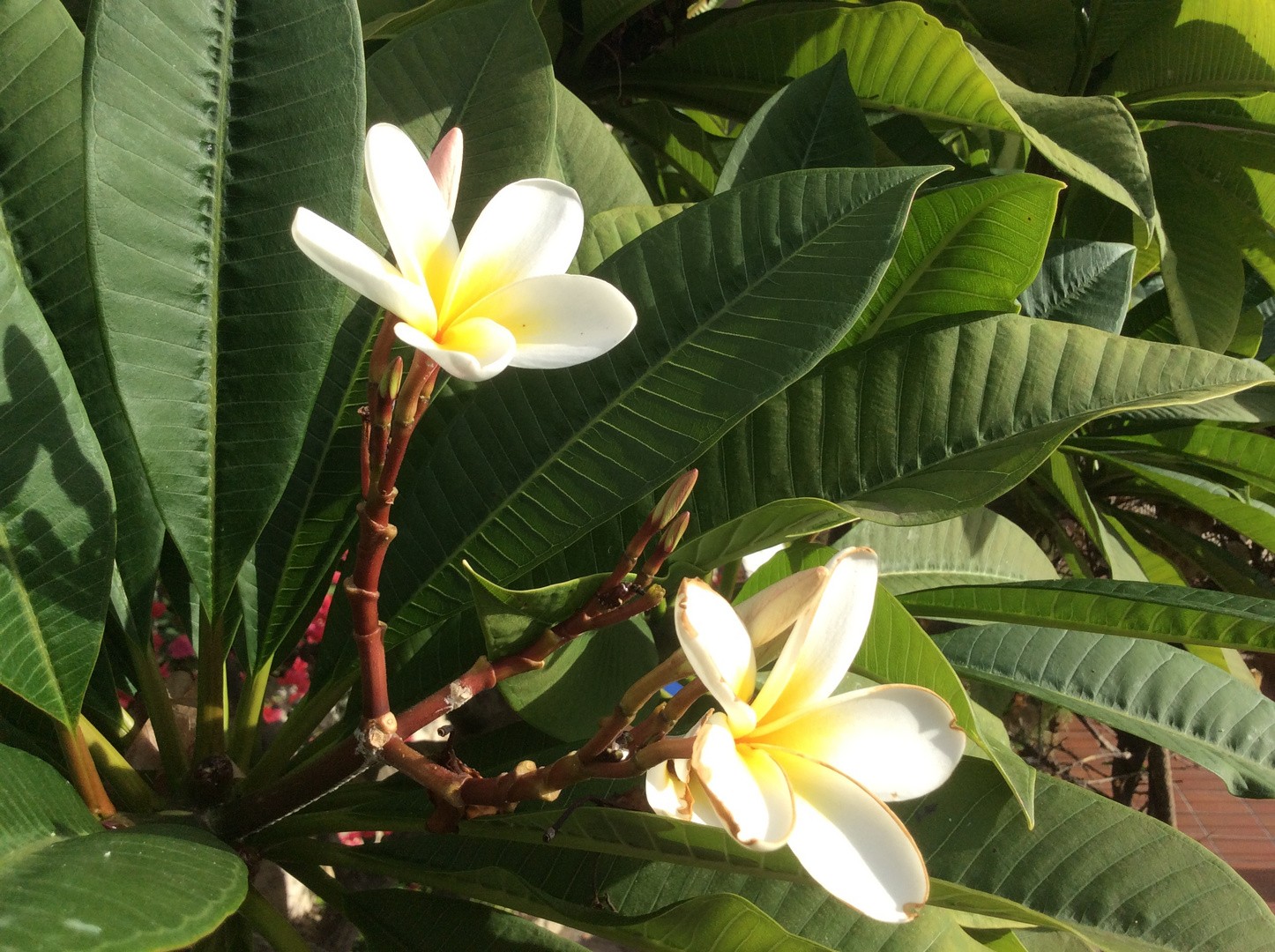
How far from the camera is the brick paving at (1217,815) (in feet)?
7.77

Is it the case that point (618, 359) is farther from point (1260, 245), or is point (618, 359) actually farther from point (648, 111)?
point (1260, 245)

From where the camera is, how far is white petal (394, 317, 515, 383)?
0.37 metres

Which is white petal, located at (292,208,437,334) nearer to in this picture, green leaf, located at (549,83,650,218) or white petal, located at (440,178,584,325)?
white petal, located at (440,178,584,325)

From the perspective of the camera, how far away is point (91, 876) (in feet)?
1.38

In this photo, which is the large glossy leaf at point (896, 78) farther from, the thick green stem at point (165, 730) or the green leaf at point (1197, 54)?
the thick green stem at point (165, 730)

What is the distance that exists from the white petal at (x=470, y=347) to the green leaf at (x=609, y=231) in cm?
38

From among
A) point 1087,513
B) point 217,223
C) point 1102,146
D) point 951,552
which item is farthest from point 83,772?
point 1087,513

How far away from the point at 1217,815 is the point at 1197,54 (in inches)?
81.9

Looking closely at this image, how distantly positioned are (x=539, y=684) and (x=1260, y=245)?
1469 millimetres

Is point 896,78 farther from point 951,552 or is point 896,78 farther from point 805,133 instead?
point 951,552

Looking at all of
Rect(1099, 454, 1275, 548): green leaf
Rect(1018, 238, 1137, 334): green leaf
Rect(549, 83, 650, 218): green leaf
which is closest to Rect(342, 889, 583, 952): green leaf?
Rect(549, 83, 650, 218): green leaf

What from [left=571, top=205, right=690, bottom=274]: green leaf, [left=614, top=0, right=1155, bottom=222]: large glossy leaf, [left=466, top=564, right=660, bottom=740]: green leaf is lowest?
[left=466, top=564, right=660, bottom=740]: green leaf

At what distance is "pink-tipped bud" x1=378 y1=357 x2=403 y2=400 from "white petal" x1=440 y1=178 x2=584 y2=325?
0.03 metres

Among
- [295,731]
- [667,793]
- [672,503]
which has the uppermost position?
[672,503]
